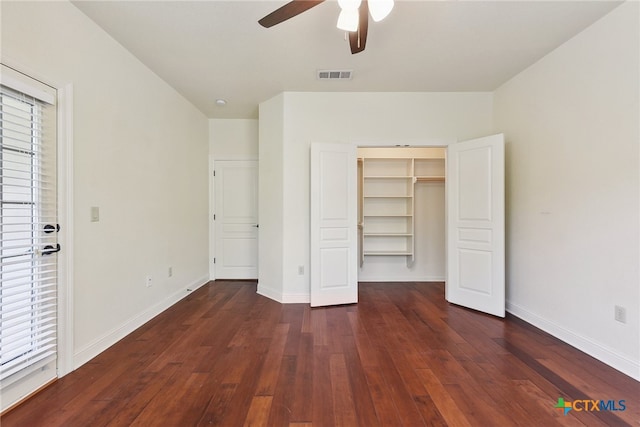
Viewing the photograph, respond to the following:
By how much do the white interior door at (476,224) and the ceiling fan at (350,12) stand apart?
2.17m

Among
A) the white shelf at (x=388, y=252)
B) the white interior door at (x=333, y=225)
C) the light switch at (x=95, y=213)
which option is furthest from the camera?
the white shelf at (x=388, y=252)

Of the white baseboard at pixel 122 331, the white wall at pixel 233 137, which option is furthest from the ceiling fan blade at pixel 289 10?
the white wall at pixel 233 137

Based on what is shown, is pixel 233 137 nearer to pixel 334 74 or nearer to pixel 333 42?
pixel 334 74

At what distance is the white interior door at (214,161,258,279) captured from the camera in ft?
14.5

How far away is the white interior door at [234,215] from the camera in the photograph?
441 centimetres

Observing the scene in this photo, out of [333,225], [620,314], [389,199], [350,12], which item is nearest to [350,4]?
[350,12]

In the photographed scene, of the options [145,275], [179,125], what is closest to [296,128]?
[179,125]

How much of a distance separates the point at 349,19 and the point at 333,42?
2.77ft

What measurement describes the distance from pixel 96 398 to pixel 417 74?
13.0 ft

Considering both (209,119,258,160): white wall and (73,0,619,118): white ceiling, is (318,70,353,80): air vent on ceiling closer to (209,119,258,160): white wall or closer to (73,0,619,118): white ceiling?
(73,0,619,118): white ceiling

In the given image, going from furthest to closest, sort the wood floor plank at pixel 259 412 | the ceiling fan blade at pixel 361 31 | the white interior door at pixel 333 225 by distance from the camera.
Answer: the white interior door at pixel 333 225, the ceiling fan blade at pixel 361 31, the wood floor plank at pixel 259 412

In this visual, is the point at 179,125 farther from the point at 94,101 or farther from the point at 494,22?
the point at 494,22

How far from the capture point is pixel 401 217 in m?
4.38

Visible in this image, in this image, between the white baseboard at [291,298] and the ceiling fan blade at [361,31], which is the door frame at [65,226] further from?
the ceiling fan blade at [361,31]
